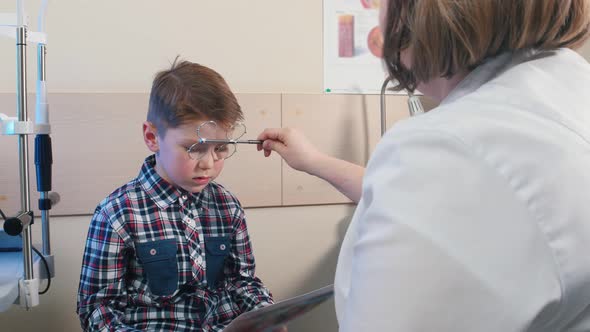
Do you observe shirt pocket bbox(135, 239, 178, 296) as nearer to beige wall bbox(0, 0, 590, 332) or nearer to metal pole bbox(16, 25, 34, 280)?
metal pole bbox(16, 25, 34, 280)

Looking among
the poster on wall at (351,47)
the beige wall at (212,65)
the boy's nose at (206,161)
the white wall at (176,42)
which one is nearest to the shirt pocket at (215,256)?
the boy's nose at (206,161)

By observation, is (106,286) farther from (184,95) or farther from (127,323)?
(184,95)

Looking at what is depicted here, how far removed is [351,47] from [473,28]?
1416mm

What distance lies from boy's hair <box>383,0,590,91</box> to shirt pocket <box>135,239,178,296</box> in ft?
2.81

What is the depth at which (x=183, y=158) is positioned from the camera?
1.25 meters

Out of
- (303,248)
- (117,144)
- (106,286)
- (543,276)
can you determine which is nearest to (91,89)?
(117,144)

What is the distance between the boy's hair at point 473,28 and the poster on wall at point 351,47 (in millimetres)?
1300

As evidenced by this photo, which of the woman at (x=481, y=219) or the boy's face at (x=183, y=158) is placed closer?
the woman at (x=481, y=219)

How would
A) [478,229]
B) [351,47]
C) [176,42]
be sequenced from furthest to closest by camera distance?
1. [351,47]
2. [176,42]
3. [478,229]

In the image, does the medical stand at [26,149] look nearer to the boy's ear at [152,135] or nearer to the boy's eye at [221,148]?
the boy's ear at [152,135]

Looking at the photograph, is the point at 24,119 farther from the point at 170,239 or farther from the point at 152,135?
the point at 170,239

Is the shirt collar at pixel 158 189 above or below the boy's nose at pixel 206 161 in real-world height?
below

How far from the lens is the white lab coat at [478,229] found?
46 cm

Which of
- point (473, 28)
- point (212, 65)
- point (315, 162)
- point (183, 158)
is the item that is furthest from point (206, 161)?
point (473, 28)
